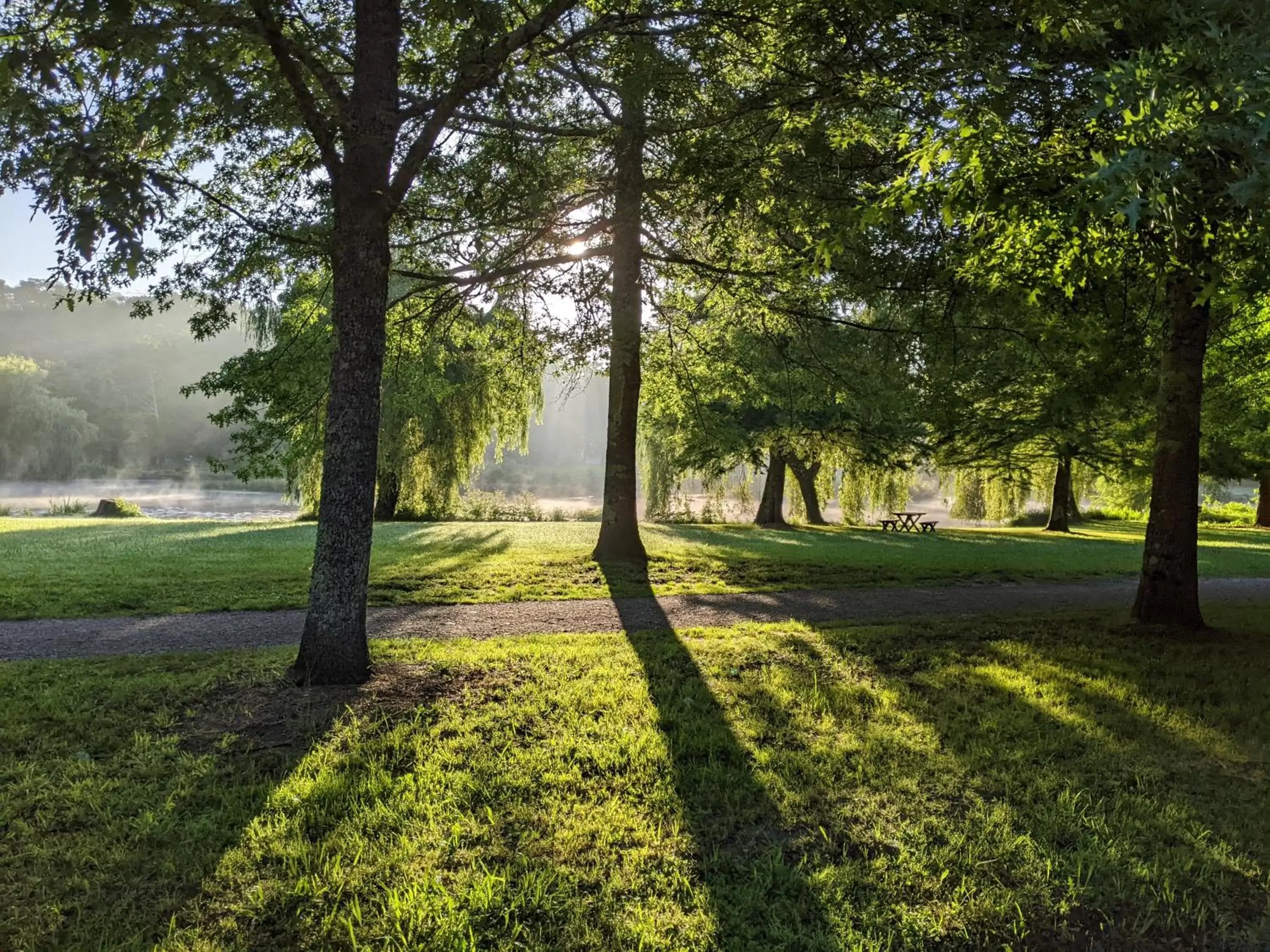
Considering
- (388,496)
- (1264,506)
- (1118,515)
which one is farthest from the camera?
(1118,515)

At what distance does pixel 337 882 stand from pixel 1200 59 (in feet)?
16.5

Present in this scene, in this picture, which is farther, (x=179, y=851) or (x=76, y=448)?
(x=76, y=448)

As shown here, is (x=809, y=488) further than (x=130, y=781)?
Yes

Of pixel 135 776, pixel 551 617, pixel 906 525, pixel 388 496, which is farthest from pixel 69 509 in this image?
pixel 906 525

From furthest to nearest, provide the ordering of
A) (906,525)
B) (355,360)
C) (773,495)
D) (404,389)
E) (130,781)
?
(773,495) → (906,525) → (404,389) → (355,360) → (130,781)

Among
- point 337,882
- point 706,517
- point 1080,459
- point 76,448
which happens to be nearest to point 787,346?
point 1080,459

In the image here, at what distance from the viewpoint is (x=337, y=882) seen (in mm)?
2904

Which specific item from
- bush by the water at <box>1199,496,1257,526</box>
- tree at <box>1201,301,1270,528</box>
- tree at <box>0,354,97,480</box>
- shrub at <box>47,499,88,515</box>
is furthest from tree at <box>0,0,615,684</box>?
tree at <box>0,354,97,480</box>

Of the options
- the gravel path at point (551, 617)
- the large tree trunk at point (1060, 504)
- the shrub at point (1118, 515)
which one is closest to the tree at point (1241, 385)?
the large tree trunk at point (1060, 504)

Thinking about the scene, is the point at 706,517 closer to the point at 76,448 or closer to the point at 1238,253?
the point at 1238,253

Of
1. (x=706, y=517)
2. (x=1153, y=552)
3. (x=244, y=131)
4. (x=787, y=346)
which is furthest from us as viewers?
(x=706, y=517)

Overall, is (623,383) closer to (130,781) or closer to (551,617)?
(551,617)

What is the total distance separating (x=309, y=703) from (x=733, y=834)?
315cm

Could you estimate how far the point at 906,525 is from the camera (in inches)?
990
